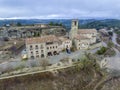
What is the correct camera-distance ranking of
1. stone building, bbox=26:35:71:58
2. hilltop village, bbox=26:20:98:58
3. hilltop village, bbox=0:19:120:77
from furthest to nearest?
hilltop village, bbox=26:20:98:58
stone building, bbox=26:35:71:58
hilltop village, bbox=0:19:120:77

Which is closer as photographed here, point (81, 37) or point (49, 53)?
point (49, 53)

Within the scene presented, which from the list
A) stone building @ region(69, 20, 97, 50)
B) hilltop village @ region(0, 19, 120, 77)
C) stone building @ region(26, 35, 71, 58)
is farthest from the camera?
stone building @ region(69, 20, 97, 50)

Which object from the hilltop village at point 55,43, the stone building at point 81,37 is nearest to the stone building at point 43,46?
the hilltop village at point 55,43

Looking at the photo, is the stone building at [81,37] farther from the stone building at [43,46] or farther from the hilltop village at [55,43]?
the stone building at [43,46]

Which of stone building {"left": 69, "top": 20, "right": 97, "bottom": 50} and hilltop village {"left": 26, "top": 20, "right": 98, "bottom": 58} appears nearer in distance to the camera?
hilltop village {"left": 26, "top": 20, "right": 98, "bottom": 58}

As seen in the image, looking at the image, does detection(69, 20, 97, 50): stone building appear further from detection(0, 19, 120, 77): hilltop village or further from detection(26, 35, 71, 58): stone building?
detection(26, 35, 71, 58): stone building

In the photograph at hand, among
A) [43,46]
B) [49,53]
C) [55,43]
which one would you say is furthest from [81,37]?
[43,46]

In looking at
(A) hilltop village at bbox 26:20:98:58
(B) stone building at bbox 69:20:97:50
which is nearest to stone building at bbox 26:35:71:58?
(A) hilltop village at bbox 26:20:98:58

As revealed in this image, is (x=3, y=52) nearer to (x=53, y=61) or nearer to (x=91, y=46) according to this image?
(x=53, y=61)

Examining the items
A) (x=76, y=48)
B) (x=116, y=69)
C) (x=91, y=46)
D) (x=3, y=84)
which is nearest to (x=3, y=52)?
(x=3, y=84)

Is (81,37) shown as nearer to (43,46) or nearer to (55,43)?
(55,43)

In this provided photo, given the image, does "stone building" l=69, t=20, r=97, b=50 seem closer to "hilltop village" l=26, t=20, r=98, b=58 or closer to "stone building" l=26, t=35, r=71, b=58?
"hilltop village" l=26, t=20, r=98, b=58
